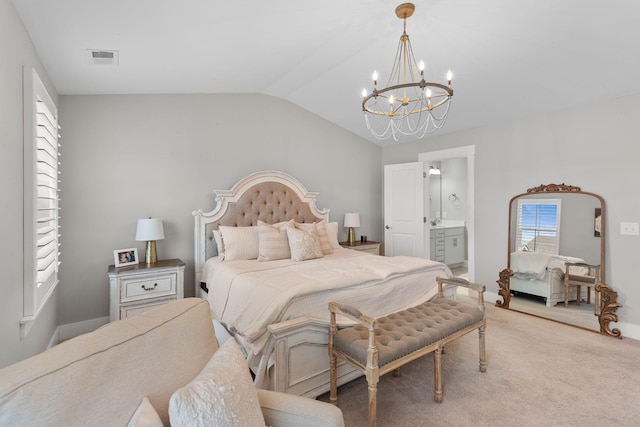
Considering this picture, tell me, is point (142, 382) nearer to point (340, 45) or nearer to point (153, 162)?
point (340, 45)

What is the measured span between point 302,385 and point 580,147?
147 inches

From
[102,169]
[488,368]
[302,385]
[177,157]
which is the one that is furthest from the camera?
[177,157]

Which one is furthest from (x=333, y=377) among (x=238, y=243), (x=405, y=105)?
(x=405, y=105)

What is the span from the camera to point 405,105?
7.85ft

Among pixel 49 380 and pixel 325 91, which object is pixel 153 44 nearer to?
pixel 325 91

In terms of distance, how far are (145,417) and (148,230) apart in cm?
273

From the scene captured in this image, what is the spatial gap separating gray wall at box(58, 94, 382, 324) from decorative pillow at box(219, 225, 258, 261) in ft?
1.80

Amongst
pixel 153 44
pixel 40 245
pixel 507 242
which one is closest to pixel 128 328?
pixel 40 245

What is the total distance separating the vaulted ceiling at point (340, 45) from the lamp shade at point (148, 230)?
1.35 meters

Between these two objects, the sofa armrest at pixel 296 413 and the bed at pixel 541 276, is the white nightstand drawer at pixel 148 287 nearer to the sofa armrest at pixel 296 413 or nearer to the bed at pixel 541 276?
the sofa armrest at pixel 296 413

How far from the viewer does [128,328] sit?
1060mm

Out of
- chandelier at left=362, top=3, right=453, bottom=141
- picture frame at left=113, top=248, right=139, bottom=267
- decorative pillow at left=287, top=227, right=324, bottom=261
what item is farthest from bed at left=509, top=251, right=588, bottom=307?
picture frame at left=113, top=248, right=139, bottom=267

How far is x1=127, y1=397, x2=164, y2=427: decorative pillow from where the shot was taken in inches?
33.8

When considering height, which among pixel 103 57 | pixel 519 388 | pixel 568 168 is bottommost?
pixel 519 388
